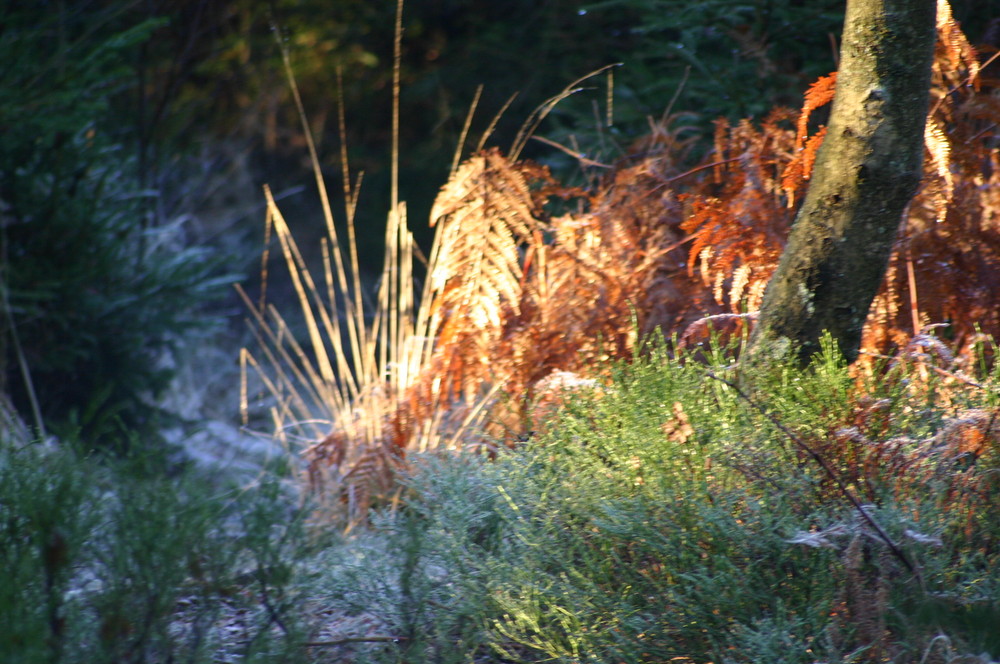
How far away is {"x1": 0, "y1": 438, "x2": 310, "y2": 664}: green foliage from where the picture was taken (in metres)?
1.95

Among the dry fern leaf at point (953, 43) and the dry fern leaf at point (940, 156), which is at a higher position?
the dry fern leaf at point (953, 43)

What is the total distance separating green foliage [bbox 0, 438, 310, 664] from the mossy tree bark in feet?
4.89

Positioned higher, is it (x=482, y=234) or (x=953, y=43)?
(x=953, y=43)

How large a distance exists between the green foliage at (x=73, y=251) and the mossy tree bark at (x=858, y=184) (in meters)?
3.48

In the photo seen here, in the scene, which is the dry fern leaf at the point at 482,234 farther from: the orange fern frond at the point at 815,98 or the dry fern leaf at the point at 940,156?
the dry fern leaf at the point at 940,156

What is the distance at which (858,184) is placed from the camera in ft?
8.73

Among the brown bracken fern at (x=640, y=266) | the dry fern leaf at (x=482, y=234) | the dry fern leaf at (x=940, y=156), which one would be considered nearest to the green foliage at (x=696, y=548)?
the brown bracken fern at (x=640, y=266)

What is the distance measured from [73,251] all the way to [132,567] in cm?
382

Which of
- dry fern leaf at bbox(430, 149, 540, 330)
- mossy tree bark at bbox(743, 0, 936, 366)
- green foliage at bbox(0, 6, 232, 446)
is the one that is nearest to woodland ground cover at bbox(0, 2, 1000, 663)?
mossy tree bark at bbox(743, 0, 936, 366)

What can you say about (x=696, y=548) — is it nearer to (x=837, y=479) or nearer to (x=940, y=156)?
(x=837, y=479)

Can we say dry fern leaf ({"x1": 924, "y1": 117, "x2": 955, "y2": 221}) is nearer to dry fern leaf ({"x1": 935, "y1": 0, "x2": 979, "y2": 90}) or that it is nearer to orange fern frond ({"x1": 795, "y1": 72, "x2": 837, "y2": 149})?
dry fern leaf ({"x1": 935, "y1": 0, "x2": 979, "y2": 90})

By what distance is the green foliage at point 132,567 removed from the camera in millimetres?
1954

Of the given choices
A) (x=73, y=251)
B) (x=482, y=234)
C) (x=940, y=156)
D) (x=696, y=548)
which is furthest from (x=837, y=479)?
(x=73, y=251)

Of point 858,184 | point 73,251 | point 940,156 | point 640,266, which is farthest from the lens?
point 73,251
